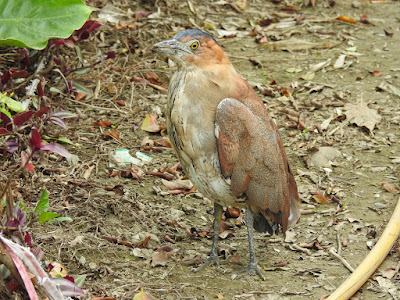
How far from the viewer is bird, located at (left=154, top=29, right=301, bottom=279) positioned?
4438mm

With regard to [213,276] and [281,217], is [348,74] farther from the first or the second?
[213,276]

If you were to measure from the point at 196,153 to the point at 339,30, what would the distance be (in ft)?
15.7

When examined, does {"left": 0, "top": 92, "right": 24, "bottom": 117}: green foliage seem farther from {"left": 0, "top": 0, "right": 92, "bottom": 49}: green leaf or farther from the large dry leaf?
the large dry leaf

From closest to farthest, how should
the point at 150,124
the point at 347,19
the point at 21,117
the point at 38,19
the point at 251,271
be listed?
the point at 21,117, the point at 251,271, the point at 38,19, the point at 150,124, the point at 347,19

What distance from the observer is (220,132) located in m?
4.42

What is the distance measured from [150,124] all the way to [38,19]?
168cm

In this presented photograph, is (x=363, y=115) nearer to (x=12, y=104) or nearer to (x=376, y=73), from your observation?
(x=376, y=73)

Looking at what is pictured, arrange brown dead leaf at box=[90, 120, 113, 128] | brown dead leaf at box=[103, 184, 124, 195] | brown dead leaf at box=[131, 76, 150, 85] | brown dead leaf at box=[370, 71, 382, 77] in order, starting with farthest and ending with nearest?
brown dead leaf at box=[370, 71, 382, 77], brown dead leaf at box=[131, 76, 150, 85], brown dead leaf at box=[90, 120, 113, 128], brown dead leaf at box=[103, 184, 124, 195]

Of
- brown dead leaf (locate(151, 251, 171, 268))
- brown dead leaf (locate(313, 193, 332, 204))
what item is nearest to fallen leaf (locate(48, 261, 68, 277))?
brown dead leaf (locate(151, 251, 171, 268))

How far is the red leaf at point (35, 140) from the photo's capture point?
3.93 m

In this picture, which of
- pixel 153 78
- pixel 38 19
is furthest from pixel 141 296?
pixel 153 78

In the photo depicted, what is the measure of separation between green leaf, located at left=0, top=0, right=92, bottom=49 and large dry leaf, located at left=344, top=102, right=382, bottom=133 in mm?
3140

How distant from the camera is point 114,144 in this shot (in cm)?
609

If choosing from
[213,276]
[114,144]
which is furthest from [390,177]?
[114,144]
